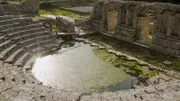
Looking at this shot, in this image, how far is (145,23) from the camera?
1889 centimetres

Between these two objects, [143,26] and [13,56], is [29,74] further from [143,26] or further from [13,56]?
[143,26]

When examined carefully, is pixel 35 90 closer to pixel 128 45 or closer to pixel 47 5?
pixel 128 45

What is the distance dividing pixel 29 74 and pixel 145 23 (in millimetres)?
10782

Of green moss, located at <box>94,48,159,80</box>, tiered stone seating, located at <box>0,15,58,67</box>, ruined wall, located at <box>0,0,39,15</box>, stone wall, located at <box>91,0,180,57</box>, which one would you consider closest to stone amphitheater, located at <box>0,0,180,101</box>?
tiered stone seating, located at <box>0,15,58,67</box>

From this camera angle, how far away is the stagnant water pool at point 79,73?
458 inches

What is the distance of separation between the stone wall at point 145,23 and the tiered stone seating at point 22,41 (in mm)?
5733

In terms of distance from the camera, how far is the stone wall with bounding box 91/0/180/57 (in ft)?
53.0

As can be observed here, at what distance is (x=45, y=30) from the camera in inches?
702

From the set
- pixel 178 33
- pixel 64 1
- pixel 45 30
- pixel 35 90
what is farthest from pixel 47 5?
pixel 35 90

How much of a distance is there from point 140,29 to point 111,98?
1151 cm

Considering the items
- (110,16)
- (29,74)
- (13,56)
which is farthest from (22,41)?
(110,16)

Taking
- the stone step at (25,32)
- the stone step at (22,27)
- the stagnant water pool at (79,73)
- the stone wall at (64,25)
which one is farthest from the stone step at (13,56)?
the stone wall at (64,25)

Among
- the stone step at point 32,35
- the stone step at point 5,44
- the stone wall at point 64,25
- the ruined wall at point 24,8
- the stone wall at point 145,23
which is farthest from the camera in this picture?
the stone wall at point 64,25

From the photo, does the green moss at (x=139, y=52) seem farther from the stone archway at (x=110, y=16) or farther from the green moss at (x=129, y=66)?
the stone archway at (x=110, y=16)
